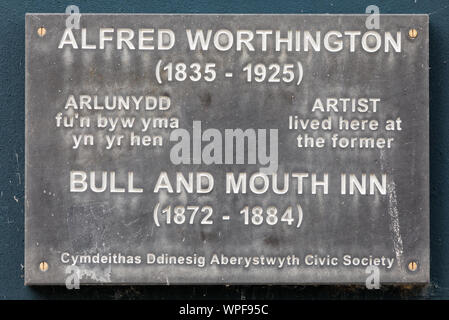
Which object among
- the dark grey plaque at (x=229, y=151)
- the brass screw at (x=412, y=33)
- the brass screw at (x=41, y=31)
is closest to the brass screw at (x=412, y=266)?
the dark grey plaque at (x=229, y=151)

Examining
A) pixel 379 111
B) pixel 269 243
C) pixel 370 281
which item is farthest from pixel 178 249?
pixel 379 111

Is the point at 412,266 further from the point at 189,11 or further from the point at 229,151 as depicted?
the point at 189,11

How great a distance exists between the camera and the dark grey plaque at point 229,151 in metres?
3.49

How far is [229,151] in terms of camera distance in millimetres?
3521

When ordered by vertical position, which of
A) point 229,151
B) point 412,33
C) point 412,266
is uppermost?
point 412,33

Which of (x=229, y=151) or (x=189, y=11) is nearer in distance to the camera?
(x=229, y=151)

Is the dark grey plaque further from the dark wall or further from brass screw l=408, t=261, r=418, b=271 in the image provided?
the dark wall

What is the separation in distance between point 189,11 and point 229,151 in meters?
0.73

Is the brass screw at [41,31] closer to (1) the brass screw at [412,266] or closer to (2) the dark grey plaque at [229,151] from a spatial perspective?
(2) the dark grey plaque at [229,151]

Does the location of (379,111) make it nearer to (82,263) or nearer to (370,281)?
A: (370,281)

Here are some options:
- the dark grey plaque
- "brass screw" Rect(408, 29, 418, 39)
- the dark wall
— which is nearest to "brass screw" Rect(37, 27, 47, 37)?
the dark grey plaque

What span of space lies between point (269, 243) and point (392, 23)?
1.17 m

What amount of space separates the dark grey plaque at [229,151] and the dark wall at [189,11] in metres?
0.17

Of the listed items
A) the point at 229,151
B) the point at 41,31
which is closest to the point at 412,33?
the point at 229,151
